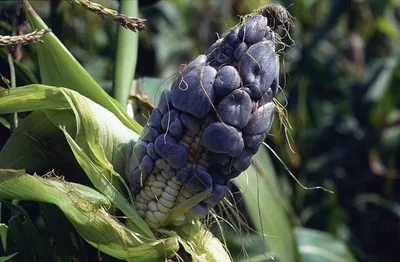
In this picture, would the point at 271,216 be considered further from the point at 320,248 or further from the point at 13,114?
the point at 320,248

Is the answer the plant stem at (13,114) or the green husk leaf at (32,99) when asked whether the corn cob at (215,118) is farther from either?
the plant stem at (13,114)

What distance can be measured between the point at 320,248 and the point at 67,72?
1.30 metres

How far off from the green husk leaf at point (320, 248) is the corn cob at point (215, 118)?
1.26 metres

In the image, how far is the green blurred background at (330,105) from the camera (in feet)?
8.85

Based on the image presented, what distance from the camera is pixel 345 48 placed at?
340 cm

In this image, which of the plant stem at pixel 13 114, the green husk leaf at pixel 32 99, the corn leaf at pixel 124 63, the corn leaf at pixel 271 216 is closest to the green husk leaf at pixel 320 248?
the corn leaf at pixel 271 216

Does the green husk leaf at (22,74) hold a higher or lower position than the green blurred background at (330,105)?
higher

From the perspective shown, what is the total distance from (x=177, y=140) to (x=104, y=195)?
0.39 feet

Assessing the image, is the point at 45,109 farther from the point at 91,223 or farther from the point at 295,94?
the point at 295,94

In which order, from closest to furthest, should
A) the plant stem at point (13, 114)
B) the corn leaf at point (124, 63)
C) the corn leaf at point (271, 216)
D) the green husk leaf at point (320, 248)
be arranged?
1. the plant stem at point (13, 114)
2. the corn leaf at point (124, 63)
3. the corn leaf at point (271, 216)
4. the green husk leaf at point (320, 248)

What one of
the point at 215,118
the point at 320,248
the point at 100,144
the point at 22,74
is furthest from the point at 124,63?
the point at 320,248

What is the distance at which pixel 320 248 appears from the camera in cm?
213

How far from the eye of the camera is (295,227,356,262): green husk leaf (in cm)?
208

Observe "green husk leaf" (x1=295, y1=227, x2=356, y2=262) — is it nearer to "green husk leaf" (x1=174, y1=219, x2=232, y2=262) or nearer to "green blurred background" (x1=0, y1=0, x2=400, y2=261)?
"green blurred background" (x1=0, y1=0, x2=400, y2=261)
